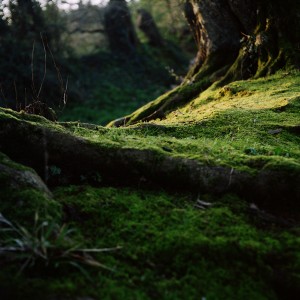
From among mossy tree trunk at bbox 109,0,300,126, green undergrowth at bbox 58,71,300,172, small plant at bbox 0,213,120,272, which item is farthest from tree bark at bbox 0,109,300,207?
mossy tree trunk at bbox 109,0,300,126

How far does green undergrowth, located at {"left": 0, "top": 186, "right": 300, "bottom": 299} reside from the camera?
2523 mm

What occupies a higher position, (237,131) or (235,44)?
(235,44)

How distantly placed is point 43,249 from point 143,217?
3.34 feet

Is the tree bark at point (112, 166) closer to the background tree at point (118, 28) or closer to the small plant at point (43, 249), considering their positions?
the small plant at point (43, 249)

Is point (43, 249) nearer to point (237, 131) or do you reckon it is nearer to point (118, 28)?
point (237, 131)

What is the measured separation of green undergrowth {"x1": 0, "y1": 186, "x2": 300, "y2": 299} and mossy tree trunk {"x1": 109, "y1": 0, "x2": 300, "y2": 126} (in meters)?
4.76

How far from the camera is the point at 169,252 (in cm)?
289

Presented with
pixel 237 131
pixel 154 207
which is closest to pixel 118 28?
pixel 237 131

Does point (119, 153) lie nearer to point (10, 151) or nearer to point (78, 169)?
point (78, 169)

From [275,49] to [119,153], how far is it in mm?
7049

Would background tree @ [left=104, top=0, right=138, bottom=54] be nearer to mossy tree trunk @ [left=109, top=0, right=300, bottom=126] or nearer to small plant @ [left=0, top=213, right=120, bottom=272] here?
mossy tree trunk @ [left=109, top=0, right=300, bottom=126]

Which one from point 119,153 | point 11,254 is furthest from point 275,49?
point 11,254

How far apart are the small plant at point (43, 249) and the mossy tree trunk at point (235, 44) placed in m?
5.40

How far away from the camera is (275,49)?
9.31 m
